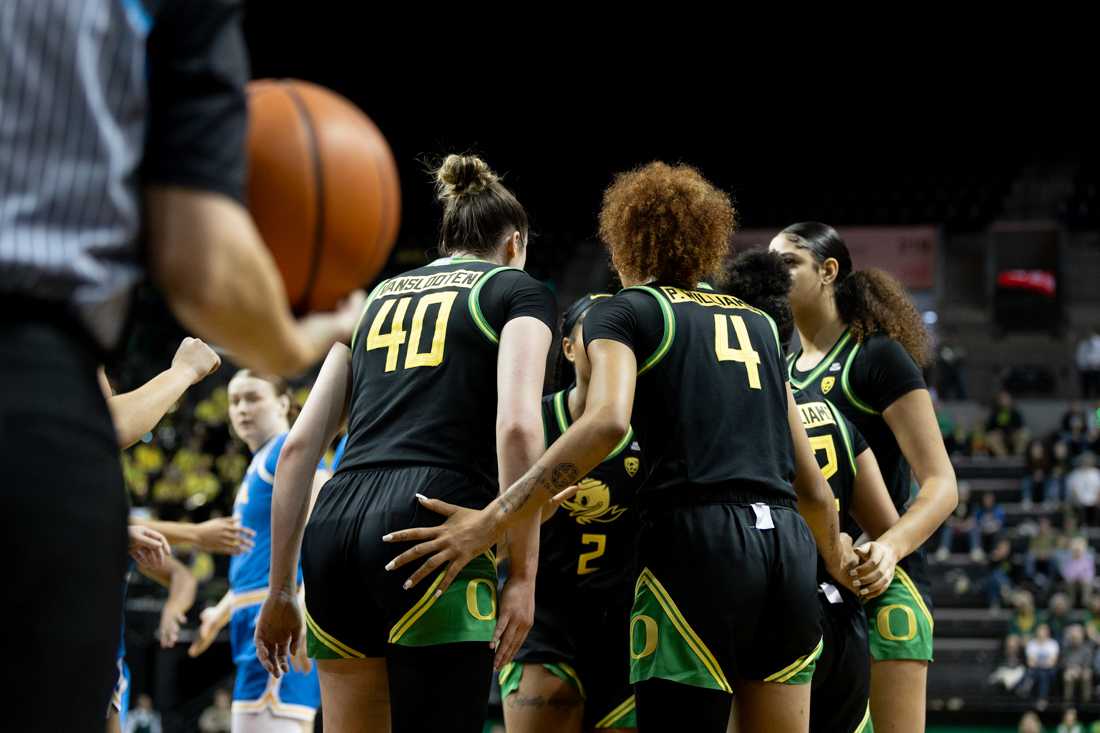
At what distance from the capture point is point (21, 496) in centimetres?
149

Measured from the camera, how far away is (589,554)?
168 inches

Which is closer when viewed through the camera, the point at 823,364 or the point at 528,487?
the point at 528,487

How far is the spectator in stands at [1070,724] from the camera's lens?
539 inches

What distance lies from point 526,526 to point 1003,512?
17.8 metres

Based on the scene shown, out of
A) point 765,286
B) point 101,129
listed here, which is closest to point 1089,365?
point 765,286

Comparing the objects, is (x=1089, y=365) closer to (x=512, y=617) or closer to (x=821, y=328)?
(x=821, y=328)

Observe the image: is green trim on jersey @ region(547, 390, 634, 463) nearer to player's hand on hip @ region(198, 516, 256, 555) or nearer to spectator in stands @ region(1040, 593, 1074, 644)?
player's hand on hip @ region(198, 516, 256, 555)

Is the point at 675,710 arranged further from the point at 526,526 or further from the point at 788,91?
the point at 788,91

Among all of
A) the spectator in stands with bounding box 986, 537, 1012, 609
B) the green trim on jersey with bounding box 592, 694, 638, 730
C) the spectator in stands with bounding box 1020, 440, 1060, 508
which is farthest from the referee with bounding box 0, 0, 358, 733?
the spectator in stands with bounding box 1020, 440, 1060, 508

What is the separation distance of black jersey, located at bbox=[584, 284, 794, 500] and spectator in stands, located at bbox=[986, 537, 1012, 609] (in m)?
14.8

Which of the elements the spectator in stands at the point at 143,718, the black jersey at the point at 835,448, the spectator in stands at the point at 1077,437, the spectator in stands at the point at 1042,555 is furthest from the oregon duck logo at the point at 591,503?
the spectator in stands at the point at 1077,437

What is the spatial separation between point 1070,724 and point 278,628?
492 inches

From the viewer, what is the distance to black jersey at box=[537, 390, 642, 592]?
4246 mm

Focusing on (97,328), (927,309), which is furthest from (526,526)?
(927,309)
